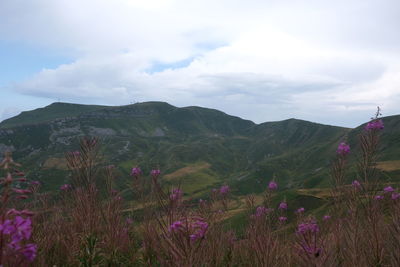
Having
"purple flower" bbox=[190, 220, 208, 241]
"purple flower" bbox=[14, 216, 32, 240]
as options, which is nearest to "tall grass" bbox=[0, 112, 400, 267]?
"purple flower" bbox=[190, 220, 208, 241]

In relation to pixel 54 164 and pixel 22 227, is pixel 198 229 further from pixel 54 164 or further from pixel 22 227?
pixel 54 164

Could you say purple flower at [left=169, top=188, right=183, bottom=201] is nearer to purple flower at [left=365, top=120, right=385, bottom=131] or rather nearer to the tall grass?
the tall grass

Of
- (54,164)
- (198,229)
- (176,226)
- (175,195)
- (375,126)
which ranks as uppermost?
(375,126)

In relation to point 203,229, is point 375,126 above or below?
above

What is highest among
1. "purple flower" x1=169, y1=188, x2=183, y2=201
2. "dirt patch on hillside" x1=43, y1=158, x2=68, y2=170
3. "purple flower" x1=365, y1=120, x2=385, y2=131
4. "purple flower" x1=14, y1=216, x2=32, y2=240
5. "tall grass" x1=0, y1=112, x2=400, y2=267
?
"purple flower" x1=365, y1=120, x2=385, y2=131

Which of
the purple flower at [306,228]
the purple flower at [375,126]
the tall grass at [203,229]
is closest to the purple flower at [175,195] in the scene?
the tall grass at [203,229]

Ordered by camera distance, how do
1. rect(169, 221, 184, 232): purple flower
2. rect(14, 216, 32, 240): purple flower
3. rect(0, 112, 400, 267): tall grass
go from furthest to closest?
rect(0, 112, 400, 267): tall grass, rect(169, 221, 184, 232): purple flower, rect(14, 216, 32, 240): purple flower

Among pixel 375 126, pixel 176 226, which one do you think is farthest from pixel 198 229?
pixel 375 126

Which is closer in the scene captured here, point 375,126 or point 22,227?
point 22,227

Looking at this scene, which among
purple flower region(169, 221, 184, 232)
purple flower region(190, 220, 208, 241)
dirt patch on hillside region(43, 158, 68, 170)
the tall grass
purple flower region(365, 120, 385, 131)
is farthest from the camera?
dirt patch on hillside region(43, 158, 68, 170)

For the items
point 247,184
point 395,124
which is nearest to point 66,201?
point 247,184

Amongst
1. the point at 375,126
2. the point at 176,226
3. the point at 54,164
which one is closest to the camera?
the point at 176,226

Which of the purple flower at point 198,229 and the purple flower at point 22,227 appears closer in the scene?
the purple flower at point 22,227

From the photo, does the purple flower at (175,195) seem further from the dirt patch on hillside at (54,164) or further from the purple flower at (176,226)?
the dirt patch on hillside at (54,164)
